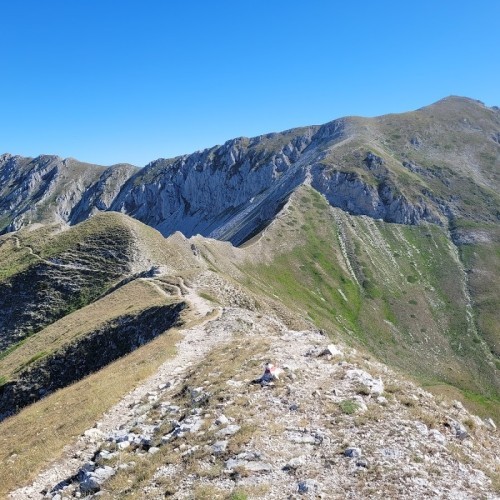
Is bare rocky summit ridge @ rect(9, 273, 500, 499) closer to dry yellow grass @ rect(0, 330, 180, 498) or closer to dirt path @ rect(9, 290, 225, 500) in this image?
dirt path @ rect(9, 290, 225, 500)

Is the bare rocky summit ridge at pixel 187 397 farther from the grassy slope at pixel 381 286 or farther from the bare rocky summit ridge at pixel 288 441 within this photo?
the grassy slope at pixel 381 286

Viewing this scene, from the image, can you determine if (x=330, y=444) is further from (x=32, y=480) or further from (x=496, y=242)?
(x=496, y=242)

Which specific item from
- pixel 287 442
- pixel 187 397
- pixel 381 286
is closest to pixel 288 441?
pixel 287 442

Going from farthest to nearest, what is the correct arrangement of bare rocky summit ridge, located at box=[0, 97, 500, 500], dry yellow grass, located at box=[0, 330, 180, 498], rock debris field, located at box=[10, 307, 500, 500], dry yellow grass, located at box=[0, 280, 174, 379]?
1. dry yellow grass, located at box=[0, 280, 174, 379]
2. dry yellow grass, located at box=[0, 330, 180, 498]
3. bare rocky summit ridge, located at box=[0, 97, 500, 500]
4. rock debris field, located at box=[10, 307, 500, 500]

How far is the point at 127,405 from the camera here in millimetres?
23984

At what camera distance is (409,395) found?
18.6 m

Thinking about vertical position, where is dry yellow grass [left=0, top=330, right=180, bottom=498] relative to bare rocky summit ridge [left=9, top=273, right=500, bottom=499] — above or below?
below

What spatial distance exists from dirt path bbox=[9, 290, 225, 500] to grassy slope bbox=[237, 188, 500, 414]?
65153mm

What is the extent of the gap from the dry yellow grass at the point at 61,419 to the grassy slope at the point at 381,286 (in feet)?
231

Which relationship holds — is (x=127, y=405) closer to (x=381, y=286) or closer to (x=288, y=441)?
(x=288, y=441)

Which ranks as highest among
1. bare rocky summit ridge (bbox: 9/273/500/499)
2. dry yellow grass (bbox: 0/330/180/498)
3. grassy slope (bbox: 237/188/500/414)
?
bare rocky summit ridge (bbox: 9/273/500/499)

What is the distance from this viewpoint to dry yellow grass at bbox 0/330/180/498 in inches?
747

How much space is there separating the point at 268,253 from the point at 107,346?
4264 inches

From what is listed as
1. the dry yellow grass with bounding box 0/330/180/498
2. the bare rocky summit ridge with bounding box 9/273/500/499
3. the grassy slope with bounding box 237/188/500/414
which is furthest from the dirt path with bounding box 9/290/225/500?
the grassy slope with bounding box 237/188/500/414
